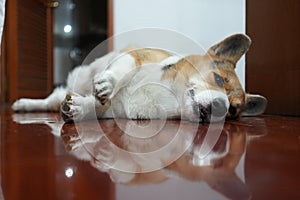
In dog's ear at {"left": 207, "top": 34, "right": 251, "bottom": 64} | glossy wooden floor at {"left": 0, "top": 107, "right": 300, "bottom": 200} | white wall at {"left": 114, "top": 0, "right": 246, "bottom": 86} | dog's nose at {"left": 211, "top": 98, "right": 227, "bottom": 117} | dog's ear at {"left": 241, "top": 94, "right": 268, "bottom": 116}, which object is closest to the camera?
glossy wooden floor at {"left": 0, "top": 107, "right": 300, "bottom": 200}

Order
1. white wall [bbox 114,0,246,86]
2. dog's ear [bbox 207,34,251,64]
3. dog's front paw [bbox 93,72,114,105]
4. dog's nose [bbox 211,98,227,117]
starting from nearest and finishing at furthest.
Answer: dog's front paw [bbox 93,72,114,105] → dog's nose [bbox 211,98,227,117] → dog's ear [bbox 207,34,251,64] → white wall [bbox 114,0,246,86]

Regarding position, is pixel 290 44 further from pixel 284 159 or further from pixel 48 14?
pixel 48 14

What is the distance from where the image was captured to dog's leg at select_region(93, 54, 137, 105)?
1095 mm

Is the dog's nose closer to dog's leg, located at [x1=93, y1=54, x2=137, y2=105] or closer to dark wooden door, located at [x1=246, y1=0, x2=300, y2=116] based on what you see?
dog's leg, located at [x1=93, y1=54, x2=137, y2=105]

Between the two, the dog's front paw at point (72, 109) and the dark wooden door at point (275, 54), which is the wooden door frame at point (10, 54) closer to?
the dark wooden door at point (275, 54)

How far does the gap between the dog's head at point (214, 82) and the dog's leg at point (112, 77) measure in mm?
193

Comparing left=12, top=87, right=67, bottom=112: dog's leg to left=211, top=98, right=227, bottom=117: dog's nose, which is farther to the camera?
left=12, top=87, right=67, bottom=112: dog's leg

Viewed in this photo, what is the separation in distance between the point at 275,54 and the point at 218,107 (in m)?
0.89

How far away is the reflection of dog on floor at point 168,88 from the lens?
122cm

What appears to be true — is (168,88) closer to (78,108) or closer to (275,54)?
(78,108)

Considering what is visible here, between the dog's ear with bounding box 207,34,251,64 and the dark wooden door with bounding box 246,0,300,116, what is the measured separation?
1.39ft

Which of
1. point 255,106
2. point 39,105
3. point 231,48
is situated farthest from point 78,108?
point 39,105

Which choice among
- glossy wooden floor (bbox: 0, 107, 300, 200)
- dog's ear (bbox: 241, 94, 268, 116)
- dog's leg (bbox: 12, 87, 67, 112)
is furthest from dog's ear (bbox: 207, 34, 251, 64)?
dog's leg (bbox: 12, 87, 67, 112)

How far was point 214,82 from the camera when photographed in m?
1.29
